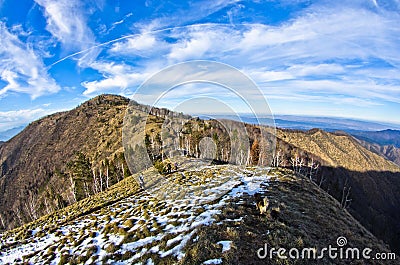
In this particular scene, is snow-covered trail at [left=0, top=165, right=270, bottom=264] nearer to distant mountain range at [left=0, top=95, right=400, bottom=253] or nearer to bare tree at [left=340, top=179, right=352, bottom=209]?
bare tree at [left=340, top=179, right=352, bottom=209]

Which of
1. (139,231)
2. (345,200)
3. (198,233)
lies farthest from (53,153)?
(198,233)

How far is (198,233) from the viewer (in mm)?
11766

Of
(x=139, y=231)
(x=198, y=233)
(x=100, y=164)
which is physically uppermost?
(x=198, y=233)

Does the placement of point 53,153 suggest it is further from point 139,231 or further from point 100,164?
point 139,231

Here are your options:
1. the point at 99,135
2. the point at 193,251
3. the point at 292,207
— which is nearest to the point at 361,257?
the point at 292,207

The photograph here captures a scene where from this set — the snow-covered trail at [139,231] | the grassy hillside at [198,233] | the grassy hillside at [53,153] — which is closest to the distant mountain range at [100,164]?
the grassy hillside at [53,153]

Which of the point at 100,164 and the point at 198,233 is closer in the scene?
the point at 198,233

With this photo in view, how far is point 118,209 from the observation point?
68.8 ft

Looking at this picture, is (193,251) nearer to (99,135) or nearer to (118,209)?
(118,209)

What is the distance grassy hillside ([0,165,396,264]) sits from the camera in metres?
10.5

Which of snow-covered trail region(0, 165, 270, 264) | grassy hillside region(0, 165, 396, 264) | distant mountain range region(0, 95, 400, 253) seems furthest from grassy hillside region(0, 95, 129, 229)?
grassy hillside region(0, 165, 396, 264)

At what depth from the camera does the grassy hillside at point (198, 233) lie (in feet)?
→ 34.5

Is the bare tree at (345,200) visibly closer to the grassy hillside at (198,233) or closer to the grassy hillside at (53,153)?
the grassy hillside at (198,233)

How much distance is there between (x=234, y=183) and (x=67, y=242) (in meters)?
15.0
